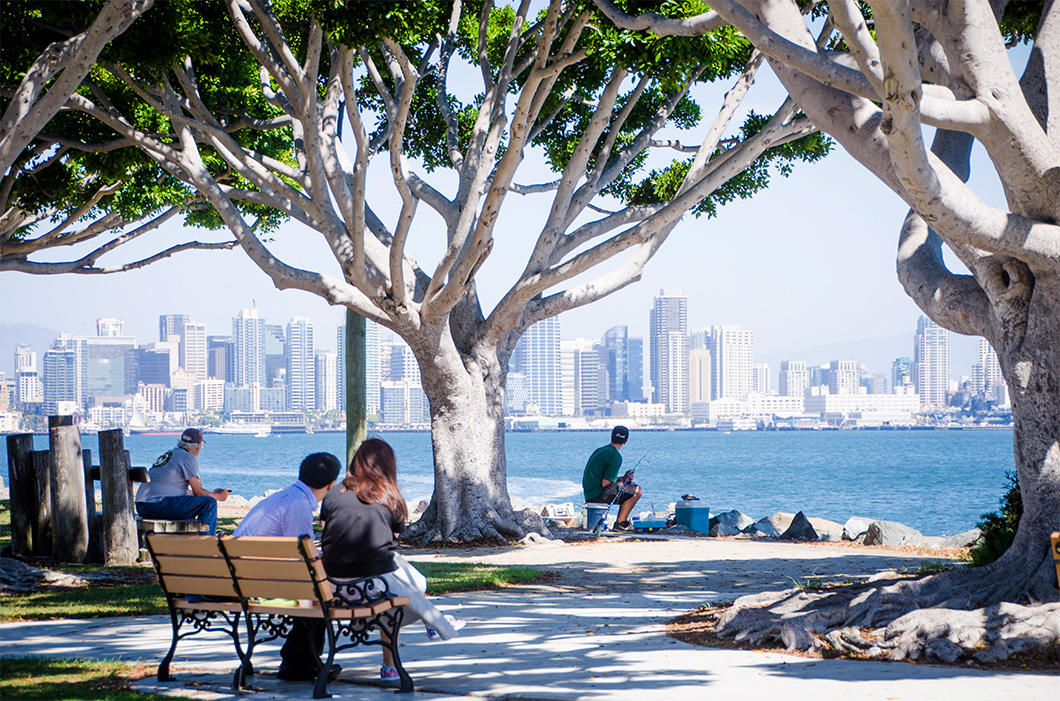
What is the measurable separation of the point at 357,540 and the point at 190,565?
3.03ft

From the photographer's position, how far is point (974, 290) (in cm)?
767

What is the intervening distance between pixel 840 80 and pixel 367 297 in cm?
774

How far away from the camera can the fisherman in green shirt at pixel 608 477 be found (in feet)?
49.5

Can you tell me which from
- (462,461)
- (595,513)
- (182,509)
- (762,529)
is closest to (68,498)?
(182,509)

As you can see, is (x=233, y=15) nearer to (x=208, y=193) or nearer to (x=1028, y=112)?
(x=208, y=193)

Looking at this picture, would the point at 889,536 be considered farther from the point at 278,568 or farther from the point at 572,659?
the point at 278,568

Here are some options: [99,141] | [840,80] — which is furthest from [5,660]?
[99,141]

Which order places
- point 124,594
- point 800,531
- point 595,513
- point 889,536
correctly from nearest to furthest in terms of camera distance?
point 124,594 < point 595,513 < point 889,536 < point 800,531

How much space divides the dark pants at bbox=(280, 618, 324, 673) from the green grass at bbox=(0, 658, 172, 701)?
775 mm

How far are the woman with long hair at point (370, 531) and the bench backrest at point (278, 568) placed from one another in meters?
0.27

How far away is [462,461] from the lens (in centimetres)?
1416

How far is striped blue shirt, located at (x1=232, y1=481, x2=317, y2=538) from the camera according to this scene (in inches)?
235

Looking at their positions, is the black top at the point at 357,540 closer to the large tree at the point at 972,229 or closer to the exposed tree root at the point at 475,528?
the large tree at the point at 972,229

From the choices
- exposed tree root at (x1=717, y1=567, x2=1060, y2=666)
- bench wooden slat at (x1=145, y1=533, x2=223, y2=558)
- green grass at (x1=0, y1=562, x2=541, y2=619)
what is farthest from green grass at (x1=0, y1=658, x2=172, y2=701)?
exposed tree root at (x1=717, y1=567, x2=1060, y2=666)
